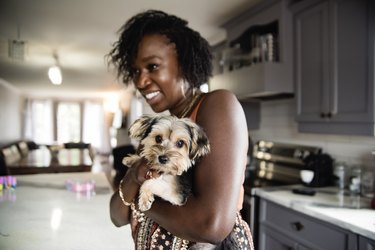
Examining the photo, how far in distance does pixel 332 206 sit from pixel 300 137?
1.08m

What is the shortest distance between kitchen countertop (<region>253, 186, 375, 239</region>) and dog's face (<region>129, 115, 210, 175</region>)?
1180mm

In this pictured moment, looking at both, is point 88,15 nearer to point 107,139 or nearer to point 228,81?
point 228,81

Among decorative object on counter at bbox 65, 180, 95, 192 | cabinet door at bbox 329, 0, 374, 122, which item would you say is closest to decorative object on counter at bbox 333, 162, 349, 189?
cabinet door at bbox 329, 0, 374, 122

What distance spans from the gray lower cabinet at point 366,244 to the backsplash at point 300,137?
0.87 meters

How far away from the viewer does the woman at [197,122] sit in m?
0.65

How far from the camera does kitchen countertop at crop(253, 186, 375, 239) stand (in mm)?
1548

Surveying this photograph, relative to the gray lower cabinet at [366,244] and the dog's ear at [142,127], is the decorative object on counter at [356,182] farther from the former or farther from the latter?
the dog's ear at [142,127]

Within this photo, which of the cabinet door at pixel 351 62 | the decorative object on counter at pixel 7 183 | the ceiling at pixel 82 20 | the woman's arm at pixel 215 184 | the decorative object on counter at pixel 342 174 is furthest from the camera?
the ceiling at pixel 82 20

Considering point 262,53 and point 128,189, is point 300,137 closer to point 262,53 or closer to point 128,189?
point 262,53

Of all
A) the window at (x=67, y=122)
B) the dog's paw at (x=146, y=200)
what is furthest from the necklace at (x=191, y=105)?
the window at (x=67, y=122)

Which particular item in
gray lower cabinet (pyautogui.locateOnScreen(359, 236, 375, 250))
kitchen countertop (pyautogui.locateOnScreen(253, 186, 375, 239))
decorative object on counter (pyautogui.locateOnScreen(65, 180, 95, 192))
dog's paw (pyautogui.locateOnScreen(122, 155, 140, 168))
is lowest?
gray lower cabinet (pyautogui.locateOnScreen(359, 236, 375, 250))

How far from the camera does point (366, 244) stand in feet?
4.80

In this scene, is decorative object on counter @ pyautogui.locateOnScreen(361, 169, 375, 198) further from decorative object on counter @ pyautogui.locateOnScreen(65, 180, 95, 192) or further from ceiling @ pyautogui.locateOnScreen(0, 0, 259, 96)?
decorative object on counter @ pyautogui.locateOnScreen(65, 180, 95, 192)

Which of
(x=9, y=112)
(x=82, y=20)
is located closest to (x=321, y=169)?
(x=82, y=20)
